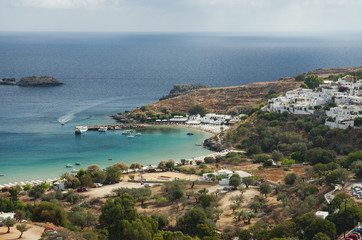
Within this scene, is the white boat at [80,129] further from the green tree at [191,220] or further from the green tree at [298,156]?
the green tree at [191,220]

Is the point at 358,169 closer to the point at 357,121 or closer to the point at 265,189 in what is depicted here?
the point at 265,189

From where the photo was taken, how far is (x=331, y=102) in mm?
65562

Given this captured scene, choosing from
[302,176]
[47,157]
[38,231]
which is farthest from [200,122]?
[38,231]

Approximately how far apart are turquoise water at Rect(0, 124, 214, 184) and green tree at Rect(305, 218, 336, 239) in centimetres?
3084

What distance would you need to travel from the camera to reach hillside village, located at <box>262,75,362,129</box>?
2363 inches

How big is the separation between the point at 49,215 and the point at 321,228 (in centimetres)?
1912

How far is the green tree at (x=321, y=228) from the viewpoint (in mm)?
29141

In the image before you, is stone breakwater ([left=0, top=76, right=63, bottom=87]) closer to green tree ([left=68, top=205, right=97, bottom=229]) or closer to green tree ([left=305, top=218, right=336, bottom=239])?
green tree ([left=68, top=205, right=97, bottom=229])

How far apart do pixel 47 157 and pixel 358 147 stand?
130 feet

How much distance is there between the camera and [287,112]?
66625 millimetres

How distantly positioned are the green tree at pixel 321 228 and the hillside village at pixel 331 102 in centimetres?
3155

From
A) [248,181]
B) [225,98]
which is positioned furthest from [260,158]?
[225,98]

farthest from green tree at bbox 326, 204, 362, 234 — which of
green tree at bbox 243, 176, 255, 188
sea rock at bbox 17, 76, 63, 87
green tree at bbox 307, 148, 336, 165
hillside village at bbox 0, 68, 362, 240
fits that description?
sea rock at bbox 17, 76, 63, 87

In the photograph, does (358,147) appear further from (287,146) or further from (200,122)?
(200,122)
